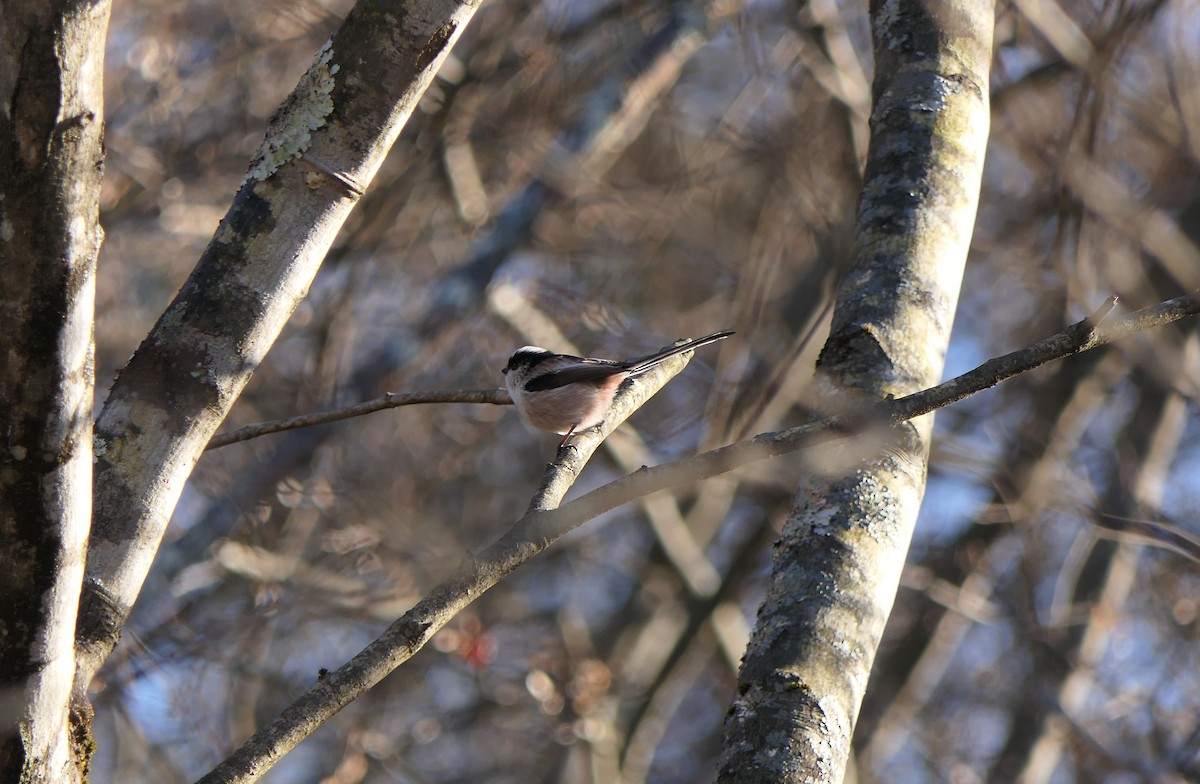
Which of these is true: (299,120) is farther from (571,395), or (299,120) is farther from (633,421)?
(633,421)

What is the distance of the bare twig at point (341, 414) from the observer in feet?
6.81

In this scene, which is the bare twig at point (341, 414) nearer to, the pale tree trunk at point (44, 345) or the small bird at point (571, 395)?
the pale tree trunk at point (44, 345)

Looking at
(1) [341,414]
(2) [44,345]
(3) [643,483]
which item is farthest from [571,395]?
(2) [44,345]

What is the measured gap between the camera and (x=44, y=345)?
3.88 feet

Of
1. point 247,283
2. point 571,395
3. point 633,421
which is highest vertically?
point 633,421

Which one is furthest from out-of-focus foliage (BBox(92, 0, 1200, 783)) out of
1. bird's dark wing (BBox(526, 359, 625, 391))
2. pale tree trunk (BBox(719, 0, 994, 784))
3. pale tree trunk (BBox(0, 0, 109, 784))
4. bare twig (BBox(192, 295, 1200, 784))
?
pale tree trunk (BBox(0, 0, 109, 784))

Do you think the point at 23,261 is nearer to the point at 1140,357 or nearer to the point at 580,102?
the point at 1140,357

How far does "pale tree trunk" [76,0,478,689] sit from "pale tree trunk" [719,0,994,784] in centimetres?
94

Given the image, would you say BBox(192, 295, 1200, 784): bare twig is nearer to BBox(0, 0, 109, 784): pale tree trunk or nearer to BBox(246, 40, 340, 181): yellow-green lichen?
BBox(0, 0, 109, 784): pale tree trunk

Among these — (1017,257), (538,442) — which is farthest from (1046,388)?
(538,442)

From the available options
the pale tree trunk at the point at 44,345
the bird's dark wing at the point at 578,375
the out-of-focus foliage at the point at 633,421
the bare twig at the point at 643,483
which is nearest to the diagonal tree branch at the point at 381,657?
the bare twig at the point at 643,483

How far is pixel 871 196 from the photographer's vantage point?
234 centimetres

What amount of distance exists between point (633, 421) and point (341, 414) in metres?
5.31

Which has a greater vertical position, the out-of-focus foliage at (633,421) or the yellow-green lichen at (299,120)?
the out-of-focus foliage at (633,421)
